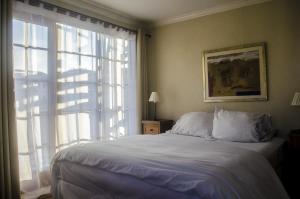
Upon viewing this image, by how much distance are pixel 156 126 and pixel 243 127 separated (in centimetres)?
149

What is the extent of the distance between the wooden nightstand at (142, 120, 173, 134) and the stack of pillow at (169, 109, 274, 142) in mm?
545

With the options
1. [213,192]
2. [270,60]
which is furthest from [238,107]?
[213,192]

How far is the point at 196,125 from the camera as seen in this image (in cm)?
321

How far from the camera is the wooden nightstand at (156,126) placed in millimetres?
3811

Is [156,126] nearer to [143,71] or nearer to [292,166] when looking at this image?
[143,71]

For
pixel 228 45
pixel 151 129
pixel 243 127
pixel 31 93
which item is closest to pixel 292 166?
pixel 243 127

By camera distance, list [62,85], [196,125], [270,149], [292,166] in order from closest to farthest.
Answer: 1. [270,149]
2. [292,166]
3. [62,85]
4. [196,125]

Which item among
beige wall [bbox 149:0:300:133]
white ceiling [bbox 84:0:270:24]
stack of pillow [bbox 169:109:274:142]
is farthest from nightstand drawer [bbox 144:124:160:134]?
white ceiling [bbox 84:0:270:24]

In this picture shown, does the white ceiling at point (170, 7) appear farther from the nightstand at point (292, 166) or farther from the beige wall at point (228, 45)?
the nightstand at point (292, 166)

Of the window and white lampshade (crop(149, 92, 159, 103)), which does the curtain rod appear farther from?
white lampshade (crop(149, 92, 159, 103))

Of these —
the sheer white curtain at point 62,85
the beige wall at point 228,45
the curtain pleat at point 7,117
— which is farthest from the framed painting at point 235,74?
the curtain pleat at point 7,117

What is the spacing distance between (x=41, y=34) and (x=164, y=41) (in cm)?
209

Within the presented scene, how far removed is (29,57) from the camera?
2.73 meters

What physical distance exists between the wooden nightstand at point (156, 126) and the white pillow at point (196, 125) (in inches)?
17.3
